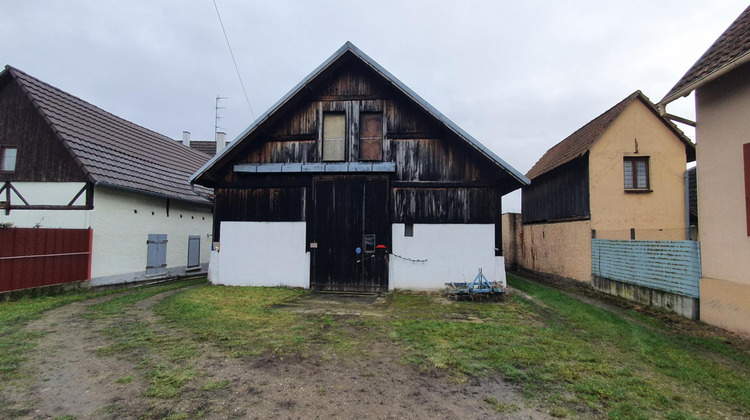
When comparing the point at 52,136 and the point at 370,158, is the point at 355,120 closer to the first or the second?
the point at 370,158

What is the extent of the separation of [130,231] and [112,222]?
0.80 meters

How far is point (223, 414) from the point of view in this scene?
11.6ft

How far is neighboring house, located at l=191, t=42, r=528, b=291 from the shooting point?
433 inches

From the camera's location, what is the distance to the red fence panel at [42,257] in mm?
9109

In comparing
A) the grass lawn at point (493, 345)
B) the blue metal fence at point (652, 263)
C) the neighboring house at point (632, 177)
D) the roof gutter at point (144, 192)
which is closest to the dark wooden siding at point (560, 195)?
the neighboring house at point (632, 177)

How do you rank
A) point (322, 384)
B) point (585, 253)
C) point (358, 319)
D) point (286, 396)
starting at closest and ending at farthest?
1. point (286, 396)
2. point (322, 384)
3. point (358, 319)
4. point (585, 253)

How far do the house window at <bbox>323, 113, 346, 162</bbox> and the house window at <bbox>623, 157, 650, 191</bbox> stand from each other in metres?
10.5

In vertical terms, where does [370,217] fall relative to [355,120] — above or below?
below

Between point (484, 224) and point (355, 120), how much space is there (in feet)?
17.8

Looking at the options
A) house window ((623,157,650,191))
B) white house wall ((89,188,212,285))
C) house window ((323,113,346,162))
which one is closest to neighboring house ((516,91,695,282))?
house window ((623,157,650,191))

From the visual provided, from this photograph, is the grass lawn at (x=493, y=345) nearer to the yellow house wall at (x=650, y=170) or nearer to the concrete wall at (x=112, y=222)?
the concrete wall at (x=112, y=222)

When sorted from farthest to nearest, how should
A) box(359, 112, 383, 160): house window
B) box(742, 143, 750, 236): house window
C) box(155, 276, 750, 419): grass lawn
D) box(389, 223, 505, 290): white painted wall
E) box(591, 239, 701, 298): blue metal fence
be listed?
box(359, 112, 383, 160): house window
box(389, 223, 505, 290): white painted wall
box(591, 239, 701, 298): blue metal fence
box(742, 143, 750, 236): house window
box(155, 276, 750, 419): grass lawn

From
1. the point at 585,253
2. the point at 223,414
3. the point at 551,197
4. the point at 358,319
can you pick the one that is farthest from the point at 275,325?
the point at 551,197

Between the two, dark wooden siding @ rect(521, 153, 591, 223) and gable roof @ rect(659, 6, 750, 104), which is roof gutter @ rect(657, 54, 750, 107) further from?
dark wooden siding @ rect(521, 153, 591, 223)
